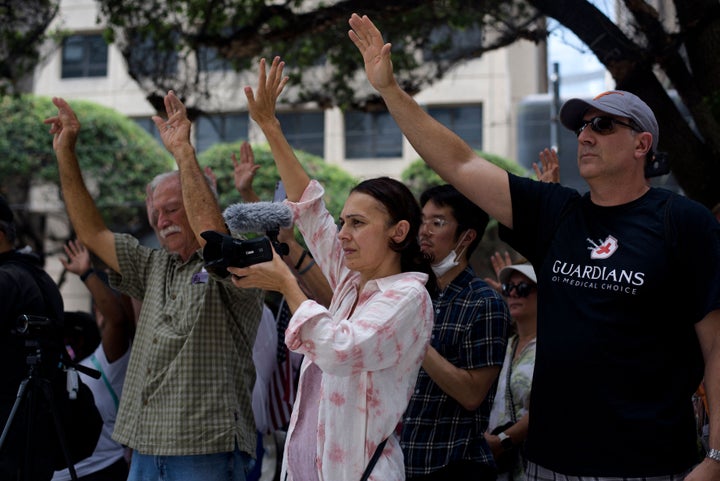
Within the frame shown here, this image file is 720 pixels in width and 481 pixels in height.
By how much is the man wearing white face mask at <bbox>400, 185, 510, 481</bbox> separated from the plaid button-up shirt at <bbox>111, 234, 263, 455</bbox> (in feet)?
2.68

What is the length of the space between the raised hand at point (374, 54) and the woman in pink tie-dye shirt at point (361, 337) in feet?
1.20

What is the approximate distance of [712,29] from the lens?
582 centimetres

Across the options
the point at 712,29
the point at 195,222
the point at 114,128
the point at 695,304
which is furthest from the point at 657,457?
the point at 114,128

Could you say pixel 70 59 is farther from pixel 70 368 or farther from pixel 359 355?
pixel 359 355

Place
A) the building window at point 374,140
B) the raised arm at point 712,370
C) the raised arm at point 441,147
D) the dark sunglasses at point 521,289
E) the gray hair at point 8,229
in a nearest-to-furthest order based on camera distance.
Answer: the raised arm at point 712,370
the raised arm at point 441,147
the gray hair at point 8,229
the dark sunglasses at point 521,289
the building window at point 374,140

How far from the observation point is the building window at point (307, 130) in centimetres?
2484

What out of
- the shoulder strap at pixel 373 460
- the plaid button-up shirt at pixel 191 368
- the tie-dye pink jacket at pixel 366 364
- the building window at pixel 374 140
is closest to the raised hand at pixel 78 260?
the plaid button-up shirt at pixel 191 368

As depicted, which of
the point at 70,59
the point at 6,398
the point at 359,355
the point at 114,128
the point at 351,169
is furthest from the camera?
the point at 70,59

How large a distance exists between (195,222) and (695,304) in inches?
77.4

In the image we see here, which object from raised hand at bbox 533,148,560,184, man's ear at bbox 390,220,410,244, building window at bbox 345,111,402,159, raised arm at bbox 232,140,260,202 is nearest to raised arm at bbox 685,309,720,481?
man's ear at bbox 390,220,410,244

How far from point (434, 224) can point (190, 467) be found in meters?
1.54

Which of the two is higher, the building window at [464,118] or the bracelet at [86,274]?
the building window at [464,118]

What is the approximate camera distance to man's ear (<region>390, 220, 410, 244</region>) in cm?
312

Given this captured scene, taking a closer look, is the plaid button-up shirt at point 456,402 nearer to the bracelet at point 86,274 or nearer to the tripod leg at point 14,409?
the tripod leg at point 14,409
